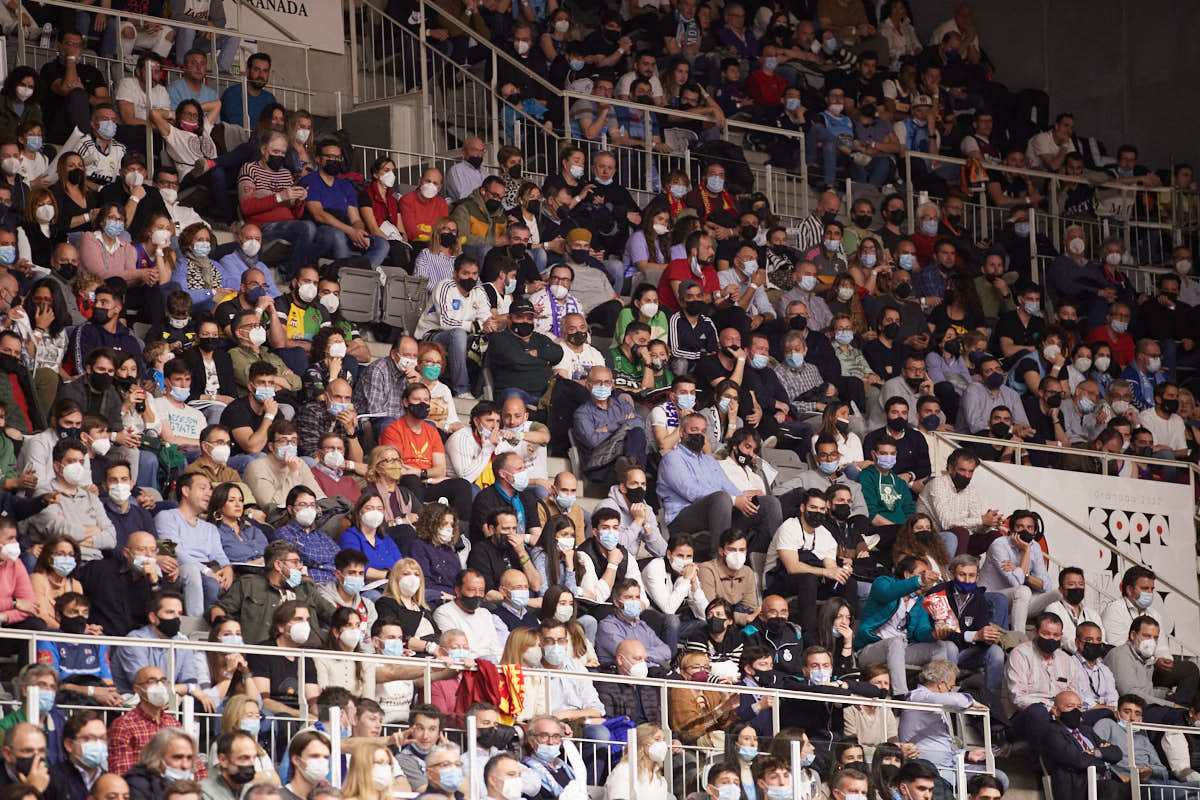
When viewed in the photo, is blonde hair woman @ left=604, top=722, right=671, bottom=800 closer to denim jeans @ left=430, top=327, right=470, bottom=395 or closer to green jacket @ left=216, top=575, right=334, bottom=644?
green jacket @ left=216, top=575, right=334, bottom=644

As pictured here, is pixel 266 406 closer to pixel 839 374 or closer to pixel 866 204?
pixel 839 374

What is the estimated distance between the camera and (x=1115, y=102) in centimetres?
2288

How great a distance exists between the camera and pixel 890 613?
1391cm

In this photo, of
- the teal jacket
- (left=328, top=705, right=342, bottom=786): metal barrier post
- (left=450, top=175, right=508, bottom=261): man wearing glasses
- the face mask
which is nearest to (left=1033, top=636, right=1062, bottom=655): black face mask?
the teal jacket

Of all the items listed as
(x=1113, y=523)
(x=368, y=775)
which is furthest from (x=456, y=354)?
(x=1113, y=523)

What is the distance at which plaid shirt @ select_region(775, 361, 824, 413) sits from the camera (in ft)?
52.1

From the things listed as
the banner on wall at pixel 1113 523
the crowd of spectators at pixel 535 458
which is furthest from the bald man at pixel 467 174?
the banner on wall at pixel 1113 523

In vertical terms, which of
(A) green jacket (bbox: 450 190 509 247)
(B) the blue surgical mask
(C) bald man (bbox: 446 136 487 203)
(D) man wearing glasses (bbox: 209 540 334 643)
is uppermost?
(C) bald man (bbox: 446 136 487 203)

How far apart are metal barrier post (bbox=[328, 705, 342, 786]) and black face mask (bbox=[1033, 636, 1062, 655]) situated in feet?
18.2

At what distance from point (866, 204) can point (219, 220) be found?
5.72 metres

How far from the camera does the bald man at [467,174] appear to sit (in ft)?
53.2

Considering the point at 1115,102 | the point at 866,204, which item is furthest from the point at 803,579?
the point at 1115,102

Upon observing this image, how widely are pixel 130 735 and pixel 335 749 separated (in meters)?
0.91

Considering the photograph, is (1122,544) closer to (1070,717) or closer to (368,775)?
(1070,717)
